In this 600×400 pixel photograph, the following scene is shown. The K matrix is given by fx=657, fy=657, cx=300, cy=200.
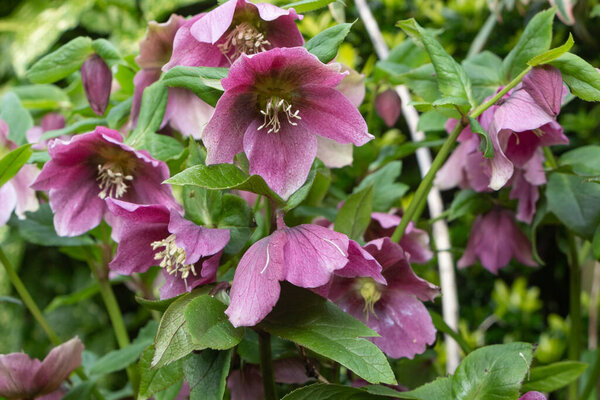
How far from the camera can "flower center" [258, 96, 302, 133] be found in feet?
1.49

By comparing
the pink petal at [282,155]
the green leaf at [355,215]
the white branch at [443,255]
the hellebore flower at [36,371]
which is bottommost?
the white branch at [443,255]

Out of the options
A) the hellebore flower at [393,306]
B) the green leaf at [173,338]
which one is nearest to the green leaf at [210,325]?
the green leaf at [173,338]

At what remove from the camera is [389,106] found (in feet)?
2.52

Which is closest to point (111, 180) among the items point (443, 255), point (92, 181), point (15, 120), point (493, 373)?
point (92, 181)

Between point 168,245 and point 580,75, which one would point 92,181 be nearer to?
point 168,245

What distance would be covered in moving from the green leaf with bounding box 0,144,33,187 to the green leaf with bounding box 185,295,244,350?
220 mm

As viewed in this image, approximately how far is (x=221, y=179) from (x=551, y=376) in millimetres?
300

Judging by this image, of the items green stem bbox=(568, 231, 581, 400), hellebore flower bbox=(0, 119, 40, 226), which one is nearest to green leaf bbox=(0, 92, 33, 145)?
hellebore flower bbox=(0, 119, 40, 226)

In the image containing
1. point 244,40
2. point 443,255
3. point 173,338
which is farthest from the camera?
point 443,255

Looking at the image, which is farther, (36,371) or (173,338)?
(36,371)

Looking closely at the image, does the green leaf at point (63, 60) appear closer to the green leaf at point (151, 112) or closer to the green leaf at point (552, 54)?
the green leaf at point (151, 112)

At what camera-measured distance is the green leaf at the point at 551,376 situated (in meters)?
0.50

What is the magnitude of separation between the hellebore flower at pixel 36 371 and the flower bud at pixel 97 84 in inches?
8.4

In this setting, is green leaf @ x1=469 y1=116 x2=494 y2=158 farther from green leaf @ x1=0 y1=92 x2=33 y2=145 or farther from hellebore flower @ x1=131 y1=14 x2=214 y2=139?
green leaf @ x1=0 y1=92 x2=33 y2=145
